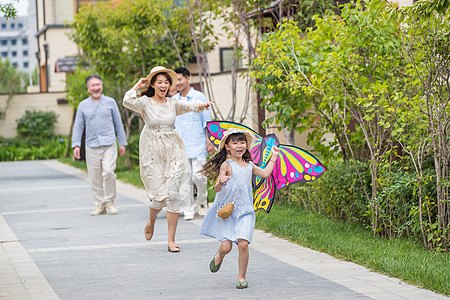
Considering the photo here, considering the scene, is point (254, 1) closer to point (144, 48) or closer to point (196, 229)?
point (196, 229)

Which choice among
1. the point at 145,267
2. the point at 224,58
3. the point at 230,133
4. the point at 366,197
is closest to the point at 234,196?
the point at 230,133

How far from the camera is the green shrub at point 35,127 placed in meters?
30.6

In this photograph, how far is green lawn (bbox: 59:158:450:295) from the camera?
21.1ft

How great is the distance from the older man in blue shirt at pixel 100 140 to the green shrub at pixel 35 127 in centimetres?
1958

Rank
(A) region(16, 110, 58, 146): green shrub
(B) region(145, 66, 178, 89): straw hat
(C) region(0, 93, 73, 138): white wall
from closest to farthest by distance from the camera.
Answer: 1. (B) region(145, 66, 178, 89): straw hat
2. (A) region(16, 110, 58, 146): green shrub
3. (C) region(0, 93, 73, 138): white wall

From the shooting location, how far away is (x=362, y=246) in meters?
7.77

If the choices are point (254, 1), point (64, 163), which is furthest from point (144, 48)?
point (64, 163)

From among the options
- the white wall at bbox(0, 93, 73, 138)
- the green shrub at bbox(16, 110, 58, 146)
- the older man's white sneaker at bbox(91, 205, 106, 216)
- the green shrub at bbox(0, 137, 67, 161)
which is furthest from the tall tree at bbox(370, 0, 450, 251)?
the white wall at bbox(0, 93, 73, 138)

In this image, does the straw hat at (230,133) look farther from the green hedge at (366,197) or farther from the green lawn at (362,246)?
the green hedge at (366,197)

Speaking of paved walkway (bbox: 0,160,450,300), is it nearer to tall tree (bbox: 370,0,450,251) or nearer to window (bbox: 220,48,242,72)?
tall tree (bbox: 370,0,450,251)

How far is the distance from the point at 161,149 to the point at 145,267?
1.59 m

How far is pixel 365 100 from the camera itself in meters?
8.11

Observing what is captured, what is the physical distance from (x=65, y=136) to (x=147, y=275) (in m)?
25.4

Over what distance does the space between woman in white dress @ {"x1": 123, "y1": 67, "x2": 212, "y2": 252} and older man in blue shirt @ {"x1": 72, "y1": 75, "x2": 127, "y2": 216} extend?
2.97 meters
